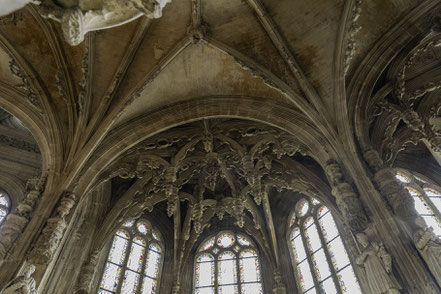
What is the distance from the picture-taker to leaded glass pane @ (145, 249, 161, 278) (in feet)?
37.5

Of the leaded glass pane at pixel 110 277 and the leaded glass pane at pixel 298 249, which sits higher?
the leaded glass pane at pixel 298 249

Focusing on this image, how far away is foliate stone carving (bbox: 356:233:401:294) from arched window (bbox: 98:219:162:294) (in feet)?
22.5

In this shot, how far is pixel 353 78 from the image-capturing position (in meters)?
9.22

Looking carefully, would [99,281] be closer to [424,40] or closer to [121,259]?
[121,259]

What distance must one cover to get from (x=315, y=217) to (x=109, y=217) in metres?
6.28

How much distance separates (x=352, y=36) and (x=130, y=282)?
887 centimetres

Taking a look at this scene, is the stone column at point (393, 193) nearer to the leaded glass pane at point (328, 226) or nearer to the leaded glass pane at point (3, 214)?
the leaded glass pane at point (328, 226)

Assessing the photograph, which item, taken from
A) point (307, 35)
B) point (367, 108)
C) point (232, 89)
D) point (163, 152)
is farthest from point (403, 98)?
point (163, 152)

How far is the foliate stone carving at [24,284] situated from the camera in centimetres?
608

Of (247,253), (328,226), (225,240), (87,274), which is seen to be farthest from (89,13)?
(225,240)

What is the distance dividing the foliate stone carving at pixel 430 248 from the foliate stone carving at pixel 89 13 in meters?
5.00

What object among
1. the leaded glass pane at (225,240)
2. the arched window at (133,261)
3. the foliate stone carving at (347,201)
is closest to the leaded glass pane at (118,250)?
the arched window at (133,261)

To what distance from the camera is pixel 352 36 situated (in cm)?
882

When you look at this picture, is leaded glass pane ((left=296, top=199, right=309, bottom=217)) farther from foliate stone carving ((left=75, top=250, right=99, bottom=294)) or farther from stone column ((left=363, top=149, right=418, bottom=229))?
foliate stone carving ((left=75, top=250, right=99, bottom=294))
